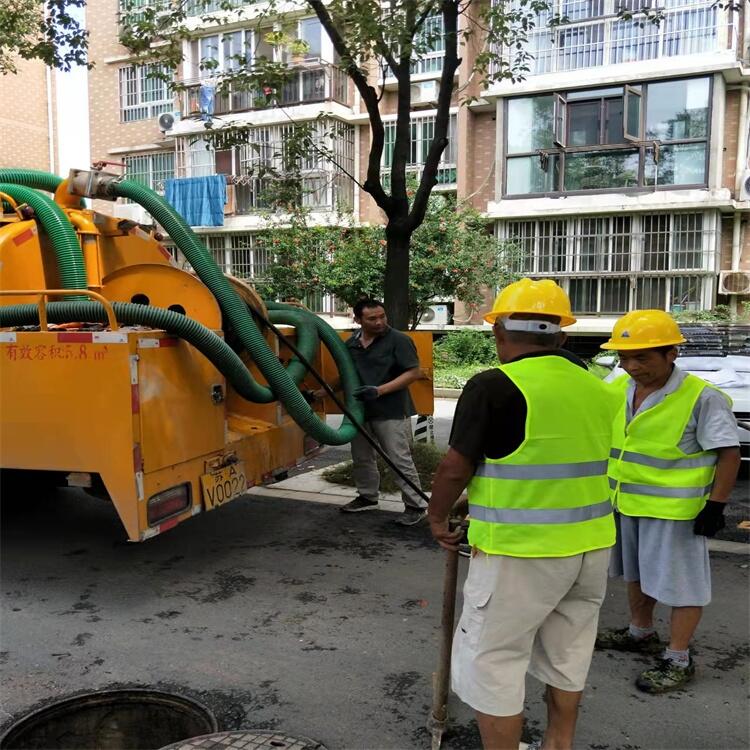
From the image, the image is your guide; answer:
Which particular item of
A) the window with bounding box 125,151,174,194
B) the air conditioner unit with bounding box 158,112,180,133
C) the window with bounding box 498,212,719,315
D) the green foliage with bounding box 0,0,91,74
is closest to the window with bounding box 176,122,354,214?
the air conditioner unit with bounding box 158,112,180,133

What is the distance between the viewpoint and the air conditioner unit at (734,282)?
17.1 m

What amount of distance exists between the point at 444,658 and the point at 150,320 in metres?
2.40

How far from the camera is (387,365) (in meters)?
5.77

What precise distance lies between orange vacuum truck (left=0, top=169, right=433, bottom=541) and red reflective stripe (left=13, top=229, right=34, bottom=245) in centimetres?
1

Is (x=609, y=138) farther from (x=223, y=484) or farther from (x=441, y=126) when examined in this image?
(x=223, y=484)

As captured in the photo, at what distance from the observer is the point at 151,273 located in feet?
16.9

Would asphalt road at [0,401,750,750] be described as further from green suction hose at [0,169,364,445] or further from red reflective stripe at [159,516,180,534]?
green suction hose at [0,169,364,445]

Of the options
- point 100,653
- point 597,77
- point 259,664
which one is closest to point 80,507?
point 100,653

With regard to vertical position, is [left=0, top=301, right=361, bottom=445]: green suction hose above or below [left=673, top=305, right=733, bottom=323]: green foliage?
above

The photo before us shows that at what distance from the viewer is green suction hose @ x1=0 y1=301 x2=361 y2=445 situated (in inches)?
164

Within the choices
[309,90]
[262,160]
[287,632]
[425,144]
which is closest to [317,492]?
[287,632]

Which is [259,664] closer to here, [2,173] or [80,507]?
[80,507]

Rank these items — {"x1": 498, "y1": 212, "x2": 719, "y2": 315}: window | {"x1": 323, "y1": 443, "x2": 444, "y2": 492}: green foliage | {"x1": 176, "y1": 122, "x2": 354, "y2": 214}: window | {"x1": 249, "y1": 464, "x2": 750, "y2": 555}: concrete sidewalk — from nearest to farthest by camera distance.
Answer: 1. {"x1": 249, "y1": 464, "x2": 750, "y2": 555}: concrete sidewalk
2. {"x1": 323, "y1": 443, "x2": 444, "y2": 492}: green foliage
3. {"x1": 498, "y1": 212, "x2": 719, "y2": 315}: window
4. {"x1": 176, "y1": 122, "x2": 354, "y2": 214}: window

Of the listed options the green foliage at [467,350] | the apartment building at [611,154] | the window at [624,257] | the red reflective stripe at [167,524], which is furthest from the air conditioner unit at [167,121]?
the red reflective stripe at [167,524]
